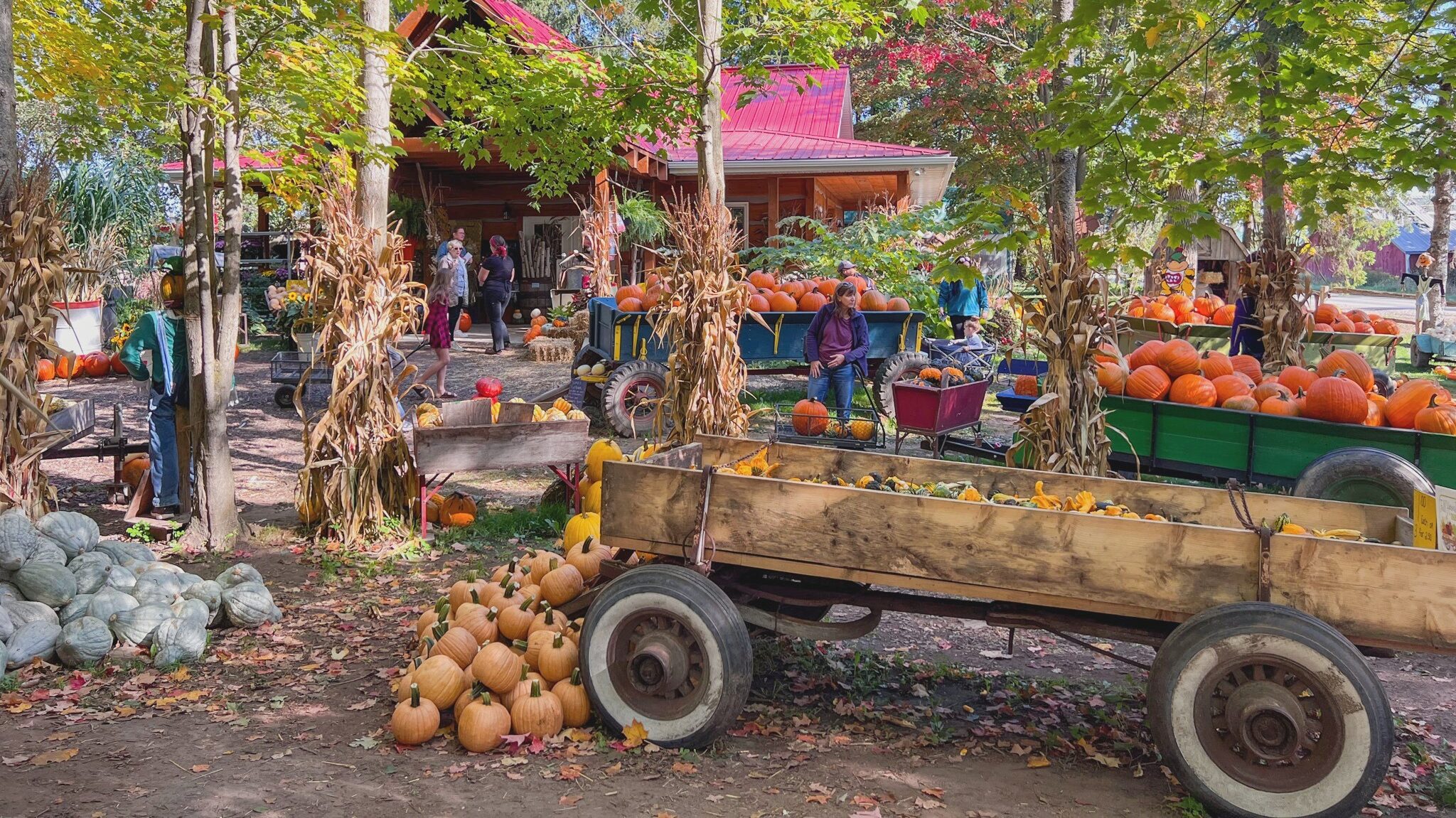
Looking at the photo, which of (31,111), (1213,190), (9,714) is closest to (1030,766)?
(1213,190)

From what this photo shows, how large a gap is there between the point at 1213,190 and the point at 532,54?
7.13 meters

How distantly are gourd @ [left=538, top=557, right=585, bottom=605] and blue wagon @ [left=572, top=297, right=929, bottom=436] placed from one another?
17.6ft

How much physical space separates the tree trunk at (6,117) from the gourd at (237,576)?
2.49 m

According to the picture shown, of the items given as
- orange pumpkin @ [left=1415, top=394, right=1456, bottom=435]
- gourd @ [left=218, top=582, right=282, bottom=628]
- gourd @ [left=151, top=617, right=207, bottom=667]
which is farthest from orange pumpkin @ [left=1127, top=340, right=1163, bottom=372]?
gourd @ [left=151, top=617, right=207, bottom=667]

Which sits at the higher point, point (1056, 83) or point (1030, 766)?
point (1056, 83)

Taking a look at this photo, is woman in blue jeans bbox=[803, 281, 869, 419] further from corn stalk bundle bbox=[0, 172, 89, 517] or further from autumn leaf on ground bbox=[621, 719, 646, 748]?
autumn leaf on ground bbox=[621, 719, 646, 748]

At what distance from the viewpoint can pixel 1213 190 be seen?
583 cm

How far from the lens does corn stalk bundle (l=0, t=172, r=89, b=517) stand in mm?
6145

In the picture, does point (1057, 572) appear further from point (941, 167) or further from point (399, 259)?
point (941, 167)

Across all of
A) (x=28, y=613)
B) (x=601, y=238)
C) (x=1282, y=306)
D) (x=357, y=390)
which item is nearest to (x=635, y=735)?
(x=28, y=613)

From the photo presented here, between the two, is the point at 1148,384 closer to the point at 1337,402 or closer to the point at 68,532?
the point at 1337,402

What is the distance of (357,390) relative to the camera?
7043 mm

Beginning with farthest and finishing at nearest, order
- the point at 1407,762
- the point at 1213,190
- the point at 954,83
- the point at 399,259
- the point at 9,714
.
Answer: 1. the point at 954,83
2. the point at 399,259
3. the point at 1213,190
4. the point at 9,714
5. the point at 1407,762

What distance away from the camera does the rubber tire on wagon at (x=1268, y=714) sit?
350cm
